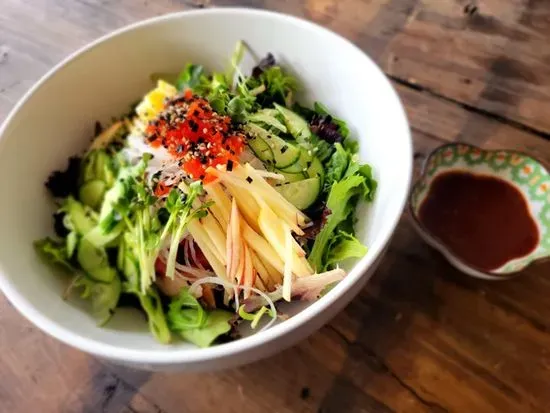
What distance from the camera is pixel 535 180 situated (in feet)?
4.61

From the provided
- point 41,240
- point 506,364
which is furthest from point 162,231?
point 506,364

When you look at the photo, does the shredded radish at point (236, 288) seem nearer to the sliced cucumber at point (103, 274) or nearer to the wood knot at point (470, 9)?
the sliced cucumber at point (103, 274)

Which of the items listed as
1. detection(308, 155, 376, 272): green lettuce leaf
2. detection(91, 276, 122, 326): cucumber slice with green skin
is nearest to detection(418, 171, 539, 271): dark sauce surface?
detection(308, 155, 376, 272): green lettuce leaf

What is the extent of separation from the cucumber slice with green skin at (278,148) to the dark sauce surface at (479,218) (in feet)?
1.09

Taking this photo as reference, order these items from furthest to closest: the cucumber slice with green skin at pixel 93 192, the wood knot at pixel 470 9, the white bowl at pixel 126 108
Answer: the wood knot at pixel 470 9 < the cucumber slice with green skin at pixel 93 192 < the white bowl at pixel 126 108

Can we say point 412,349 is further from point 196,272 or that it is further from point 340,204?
point 196,272

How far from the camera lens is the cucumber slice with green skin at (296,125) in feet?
4.31

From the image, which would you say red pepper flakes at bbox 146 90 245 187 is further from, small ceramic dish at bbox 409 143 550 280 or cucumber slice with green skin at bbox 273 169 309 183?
small ceramic dish at bbox 409 143 550 280

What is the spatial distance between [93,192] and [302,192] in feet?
1.54

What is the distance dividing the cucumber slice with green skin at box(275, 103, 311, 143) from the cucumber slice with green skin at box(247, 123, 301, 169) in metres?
0.06

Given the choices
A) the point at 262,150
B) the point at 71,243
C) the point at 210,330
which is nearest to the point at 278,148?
the point at 262,150

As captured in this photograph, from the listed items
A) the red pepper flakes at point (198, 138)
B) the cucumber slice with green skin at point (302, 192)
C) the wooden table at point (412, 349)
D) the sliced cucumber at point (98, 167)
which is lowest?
the wooden table at point (412, 349)

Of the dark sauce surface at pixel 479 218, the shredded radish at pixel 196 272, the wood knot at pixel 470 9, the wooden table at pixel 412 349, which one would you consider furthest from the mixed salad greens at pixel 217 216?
the wood knot at pixel 470 9

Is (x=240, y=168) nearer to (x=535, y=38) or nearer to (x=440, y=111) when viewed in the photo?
(x=440, y=111)
